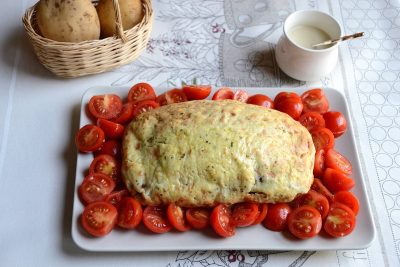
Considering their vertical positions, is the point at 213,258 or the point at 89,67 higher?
the point at 89,67

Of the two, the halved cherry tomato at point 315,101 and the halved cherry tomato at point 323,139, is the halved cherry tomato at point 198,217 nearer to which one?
the halved cherry tomato at point 323,139

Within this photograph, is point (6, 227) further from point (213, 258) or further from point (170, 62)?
point (170, 62)

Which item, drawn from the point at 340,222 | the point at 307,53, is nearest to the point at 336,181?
the point at 340,222

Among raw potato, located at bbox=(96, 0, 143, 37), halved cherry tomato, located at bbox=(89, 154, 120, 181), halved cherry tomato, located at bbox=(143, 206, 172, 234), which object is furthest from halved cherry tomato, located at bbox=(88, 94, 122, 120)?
halved cherry tomato, located at bbox=(143, 206, 172, 234)

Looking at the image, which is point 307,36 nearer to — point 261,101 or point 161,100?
point 261,101

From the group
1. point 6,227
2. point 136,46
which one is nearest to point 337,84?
point 136,46

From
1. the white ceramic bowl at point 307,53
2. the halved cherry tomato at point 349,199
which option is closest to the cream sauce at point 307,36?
the white ceramic bowl at point 307,53
